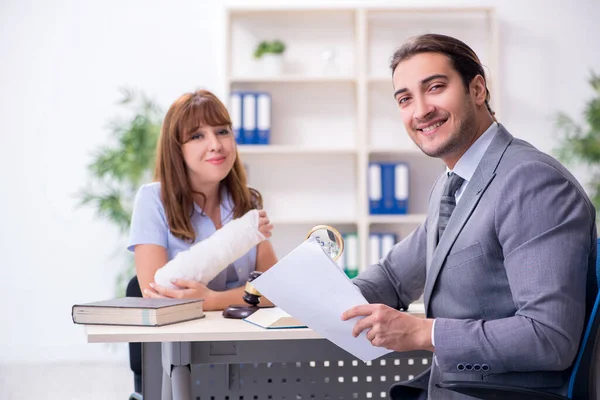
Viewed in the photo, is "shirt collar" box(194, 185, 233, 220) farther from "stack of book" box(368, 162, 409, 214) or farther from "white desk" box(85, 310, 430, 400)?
"stack of book" box(368, 162, 409, 214)

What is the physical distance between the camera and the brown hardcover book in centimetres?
166

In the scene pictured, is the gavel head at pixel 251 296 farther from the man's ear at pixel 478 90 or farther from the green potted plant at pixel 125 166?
the green potted plant at pixel 125 166

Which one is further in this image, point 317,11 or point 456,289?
point 317,11

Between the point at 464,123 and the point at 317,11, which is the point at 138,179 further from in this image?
the point at 464,123

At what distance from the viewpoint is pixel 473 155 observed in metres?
1.53

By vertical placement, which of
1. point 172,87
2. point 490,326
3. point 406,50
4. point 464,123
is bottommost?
point 490,326

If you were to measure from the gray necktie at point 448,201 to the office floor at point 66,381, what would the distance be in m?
2.86

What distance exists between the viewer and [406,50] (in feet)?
5.08

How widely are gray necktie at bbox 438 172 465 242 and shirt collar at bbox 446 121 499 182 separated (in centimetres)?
3

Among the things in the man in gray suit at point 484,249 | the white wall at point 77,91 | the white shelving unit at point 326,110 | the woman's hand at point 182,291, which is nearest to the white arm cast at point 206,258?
the woman's hand at point 182,291

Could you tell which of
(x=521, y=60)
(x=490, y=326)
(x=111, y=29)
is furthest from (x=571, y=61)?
(x=490, y=326)

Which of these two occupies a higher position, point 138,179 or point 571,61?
point 571,61

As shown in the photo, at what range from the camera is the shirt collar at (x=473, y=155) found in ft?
5.00

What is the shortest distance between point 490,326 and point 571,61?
4.01m
